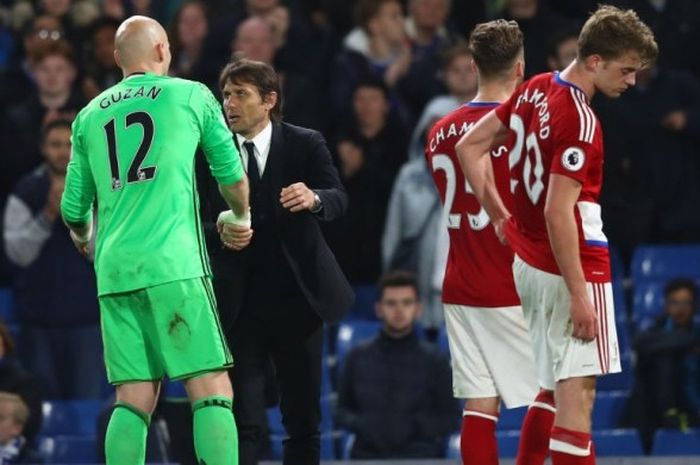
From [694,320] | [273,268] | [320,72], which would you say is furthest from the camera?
[320,72]

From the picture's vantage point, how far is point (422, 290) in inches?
451

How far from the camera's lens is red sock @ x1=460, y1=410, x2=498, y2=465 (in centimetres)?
717

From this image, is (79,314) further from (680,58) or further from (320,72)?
(680,58)

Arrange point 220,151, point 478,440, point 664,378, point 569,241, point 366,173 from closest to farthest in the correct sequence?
point 569,241, point 220,151, point 478,440, point 664,378, point 366,173

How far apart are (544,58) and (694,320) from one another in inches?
78.1

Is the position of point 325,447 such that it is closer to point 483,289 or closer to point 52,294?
point 52,294

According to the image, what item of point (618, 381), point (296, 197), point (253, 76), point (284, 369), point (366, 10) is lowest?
point (618, 381)

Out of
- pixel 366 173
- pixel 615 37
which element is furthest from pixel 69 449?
pixel 615 37

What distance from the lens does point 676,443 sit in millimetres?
9867

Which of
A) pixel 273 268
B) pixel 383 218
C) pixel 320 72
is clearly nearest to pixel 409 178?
pixel 383 218

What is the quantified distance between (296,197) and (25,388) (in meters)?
3.77

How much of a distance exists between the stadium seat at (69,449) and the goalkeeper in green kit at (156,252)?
3835mm

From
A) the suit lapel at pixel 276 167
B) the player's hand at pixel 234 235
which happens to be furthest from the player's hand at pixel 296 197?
the suit lapel at pixel 276 167

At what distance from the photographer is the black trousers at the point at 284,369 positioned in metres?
7.37
